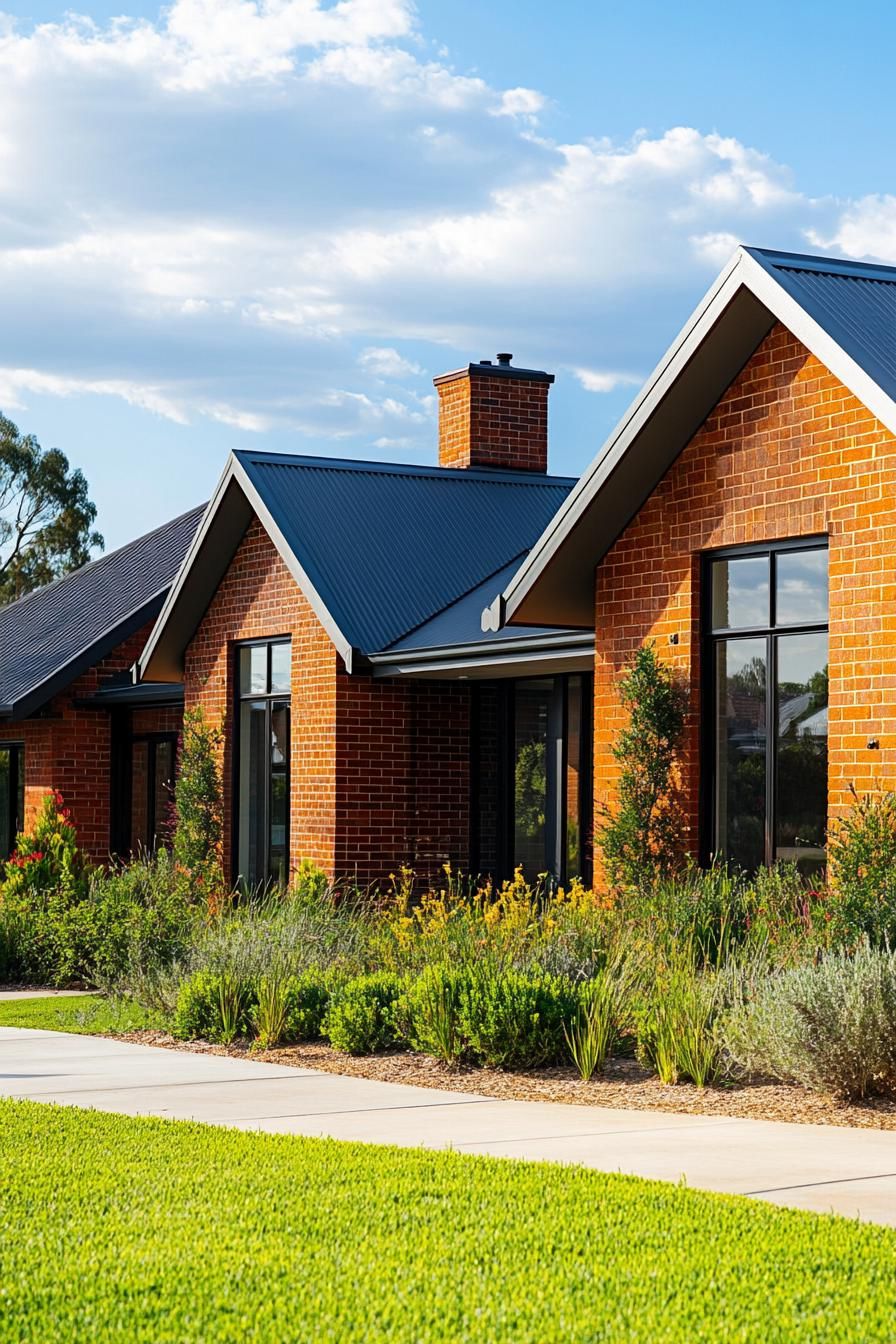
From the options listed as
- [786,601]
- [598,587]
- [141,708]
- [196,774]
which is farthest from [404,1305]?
[141,708]

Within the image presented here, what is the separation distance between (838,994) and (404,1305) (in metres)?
4.57

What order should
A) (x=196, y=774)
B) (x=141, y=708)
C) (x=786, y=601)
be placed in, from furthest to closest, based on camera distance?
(x=141, y=708), (x=196, y=774), (x=786, y=601)

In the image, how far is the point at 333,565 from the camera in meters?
18.9

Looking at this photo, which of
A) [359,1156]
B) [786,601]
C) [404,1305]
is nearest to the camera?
[404,1305]

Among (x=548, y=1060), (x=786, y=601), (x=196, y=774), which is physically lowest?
(x=548, y=1060)

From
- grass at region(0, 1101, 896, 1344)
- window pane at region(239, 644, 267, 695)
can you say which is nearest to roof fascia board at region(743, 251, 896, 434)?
grass at region(0, 1101, 896, 1344)

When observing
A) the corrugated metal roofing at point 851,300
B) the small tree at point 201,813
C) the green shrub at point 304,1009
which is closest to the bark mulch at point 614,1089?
the green shrub at point 304,1009

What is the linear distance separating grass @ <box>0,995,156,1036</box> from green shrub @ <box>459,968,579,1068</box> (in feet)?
10.5

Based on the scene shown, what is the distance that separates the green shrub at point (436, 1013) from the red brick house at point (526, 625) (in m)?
3.08

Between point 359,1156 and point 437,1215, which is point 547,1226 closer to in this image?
point 437,1215

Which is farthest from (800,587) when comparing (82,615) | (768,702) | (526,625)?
(82,615)

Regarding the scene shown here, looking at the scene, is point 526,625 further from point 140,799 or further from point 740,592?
point 140,799

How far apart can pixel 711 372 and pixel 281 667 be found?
782cm

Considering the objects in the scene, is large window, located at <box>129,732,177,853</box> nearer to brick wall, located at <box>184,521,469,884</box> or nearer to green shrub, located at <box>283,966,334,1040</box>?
brick wall, located at <box>184,521,469,884</box>
